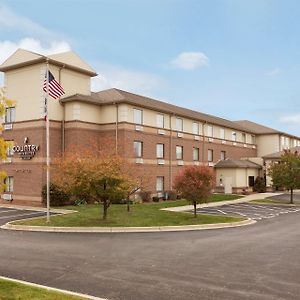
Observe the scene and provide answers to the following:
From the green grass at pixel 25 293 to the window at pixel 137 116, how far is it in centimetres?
2862

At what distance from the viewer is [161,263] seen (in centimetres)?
1296

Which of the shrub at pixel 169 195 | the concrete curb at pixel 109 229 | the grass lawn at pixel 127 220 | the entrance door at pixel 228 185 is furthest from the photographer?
the entrance door at pixel 228 185

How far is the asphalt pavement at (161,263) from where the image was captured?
9867 millimetres

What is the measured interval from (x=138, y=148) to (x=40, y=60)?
1239 cm

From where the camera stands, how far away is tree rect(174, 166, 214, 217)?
24.7 m

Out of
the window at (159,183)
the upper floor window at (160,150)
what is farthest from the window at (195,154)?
the window at (159,183)

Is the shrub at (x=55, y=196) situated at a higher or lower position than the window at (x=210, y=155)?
lower

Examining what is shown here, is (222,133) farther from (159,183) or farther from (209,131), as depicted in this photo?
(159,183)

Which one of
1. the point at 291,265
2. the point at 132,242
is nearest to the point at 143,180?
the point at 132,242

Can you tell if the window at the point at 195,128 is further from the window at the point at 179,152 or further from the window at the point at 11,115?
the window at the point at 11,115

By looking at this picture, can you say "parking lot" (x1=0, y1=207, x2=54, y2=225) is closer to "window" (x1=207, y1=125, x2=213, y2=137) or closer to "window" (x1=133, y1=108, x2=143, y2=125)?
"window" (x1=133, y1=108, x2=143, y2=125)

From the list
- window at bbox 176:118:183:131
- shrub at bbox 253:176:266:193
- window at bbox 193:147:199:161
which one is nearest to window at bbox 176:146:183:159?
window at bbox 176:118:183:131

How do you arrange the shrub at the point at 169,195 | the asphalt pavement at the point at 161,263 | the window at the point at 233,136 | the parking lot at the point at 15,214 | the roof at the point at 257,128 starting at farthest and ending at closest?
1. the roof at the point at 257,128
2. the window at the point at 233,136
3. the shrub at the point at 169,195
4. the parking lot at the point at 15,214
5. the asphalt pavement at the point at 161,263

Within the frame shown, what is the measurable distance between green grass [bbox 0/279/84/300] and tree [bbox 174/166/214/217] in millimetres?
16140
